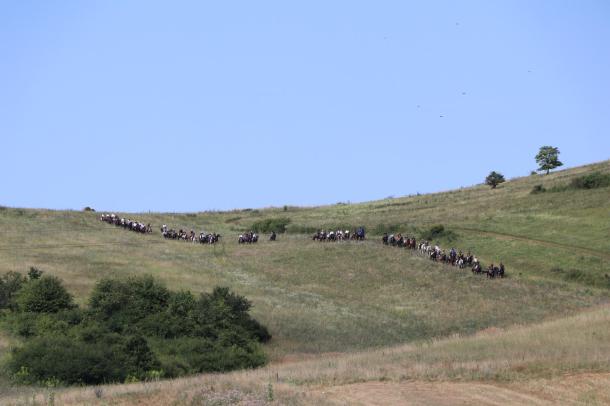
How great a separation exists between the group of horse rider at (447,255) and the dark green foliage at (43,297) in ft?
96.2

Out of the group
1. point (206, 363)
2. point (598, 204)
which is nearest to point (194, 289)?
point (206, 363)

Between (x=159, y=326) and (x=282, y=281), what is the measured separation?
21296mm

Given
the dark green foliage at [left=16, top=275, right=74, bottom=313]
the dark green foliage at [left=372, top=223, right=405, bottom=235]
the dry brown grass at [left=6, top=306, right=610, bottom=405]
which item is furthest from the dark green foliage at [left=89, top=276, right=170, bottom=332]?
the dark green foliage at [left=372, top=223, right=405, bottom=235]

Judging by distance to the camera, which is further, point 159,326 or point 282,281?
point 282,281

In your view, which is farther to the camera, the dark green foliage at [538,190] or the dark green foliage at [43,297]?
the dark green foliage at [538,190]

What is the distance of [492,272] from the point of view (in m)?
65.1

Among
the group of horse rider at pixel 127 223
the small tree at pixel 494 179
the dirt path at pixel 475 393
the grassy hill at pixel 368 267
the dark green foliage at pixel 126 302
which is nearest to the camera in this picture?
the dirt path at pixel 475 393

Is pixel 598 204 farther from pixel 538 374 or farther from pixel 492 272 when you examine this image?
pixel 538 374

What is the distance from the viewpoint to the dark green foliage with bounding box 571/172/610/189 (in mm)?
98188

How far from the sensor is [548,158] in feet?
478

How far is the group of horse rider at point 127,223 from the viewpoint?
3401 inches

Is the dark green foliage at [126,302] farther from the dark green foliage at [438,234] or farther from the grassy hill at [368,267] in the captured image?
the dark green foliage at [438,234]

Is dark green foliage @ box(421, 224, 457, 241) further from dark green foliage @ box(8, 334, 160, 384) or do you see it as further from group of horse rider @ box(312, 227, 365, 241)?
dark green foliage @ box(8, 334, 160, 384)

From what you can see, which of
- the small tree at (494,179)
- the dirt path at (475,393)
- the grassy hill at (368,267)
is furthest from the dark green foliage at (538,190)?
the dirt path at (475,393)
